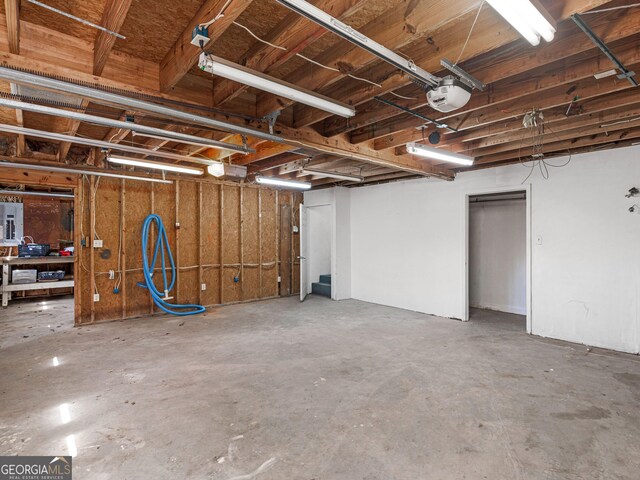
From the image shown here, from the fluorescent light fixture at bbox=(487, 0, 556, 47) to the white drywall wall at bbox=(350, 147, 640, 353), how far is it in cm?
359

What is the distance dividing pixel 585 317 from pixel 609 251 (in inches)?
36.1

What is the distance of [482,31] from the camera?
6.81 feet

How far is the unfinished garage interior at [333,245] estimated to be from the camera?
2.06 m

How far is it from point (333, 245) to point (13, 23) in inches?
229

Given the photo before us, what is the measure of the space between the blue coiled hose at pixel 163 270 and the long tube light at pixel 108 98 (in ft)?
12.0

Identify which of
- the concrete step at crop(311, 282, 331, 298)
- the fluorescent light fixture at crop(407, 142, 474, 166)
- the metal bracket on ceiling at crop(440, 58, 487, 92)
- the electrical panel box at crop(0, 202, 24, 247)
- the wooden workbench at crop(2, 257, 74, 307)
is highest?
the metal bracket on ceiling at crop(440, 58, 487, 92)

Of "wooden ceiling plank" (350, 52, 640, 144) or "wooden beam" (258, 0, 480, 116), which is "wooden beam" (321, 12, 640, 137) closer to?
"wooden ceiling plank" (350, 52, 640, 144)

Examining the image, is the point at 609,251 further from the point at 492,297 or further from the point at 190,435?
the point at 190,435

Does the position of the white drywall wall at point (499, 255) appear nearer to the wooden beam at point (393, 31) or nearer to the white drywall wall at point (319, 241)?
the white drywall wall at point (319, 241)

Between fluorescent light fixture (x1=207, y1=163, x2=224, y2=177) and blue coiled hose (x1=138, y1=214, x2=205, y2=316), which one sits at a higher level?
fluorescent light fixture (x1=207, y1=163, x2=224, y2=177)

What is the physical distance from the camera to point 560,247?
460 centimetres

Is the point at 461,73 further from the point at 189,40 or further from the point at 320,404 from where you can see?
the point at 320,404

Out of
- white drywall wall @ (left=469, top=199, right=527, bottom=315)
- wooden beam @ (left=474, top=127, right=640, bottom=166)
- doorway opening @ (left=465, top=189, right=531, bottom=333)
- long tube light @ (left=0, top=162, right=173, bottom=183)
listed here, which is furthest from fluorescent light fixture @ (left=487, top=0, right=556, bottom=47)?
long tube light @ (left=0, top=162, right=173, bottom=183)

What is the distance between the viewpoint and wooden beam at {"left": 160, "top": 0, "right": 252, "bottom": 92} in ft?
5.70
